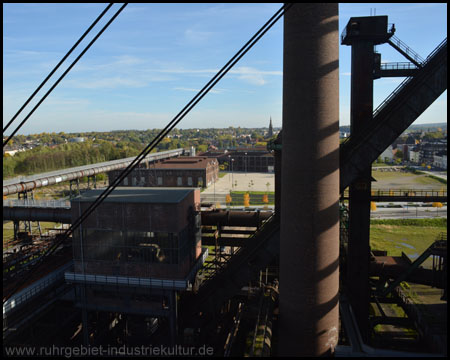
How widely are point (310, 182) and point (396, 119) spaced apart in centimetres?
511

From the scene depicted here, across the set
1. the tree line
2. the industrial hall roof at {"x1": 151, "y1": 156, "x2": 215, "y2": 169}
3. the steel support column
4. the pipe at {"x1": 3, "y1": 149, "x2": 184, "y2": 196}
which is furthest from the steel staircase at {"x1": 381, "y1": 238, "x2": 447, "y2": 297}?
the tree line

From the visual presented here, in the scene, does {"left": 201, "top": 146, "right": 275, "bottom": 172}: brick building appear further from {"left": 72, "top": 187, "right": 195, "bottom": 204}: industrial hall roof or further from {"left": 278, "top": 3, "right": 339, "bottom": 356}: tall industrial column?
{"left": 278, "top": 3, "right": 339, "bottom": 356}: tall industrial column

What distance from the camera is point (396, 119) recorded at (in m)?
12.6

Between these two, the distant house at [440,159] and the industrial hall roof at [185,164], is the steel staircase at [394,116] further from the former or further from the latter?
the distant house at [440,159]

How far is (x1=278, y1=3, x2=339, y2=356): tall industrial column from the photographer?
9.99m

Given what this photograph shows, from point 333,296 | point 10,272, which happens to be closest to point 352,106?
point 333,296

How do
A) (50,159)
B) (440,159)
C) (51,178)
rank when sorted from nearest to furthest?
(51,178) < (440,159) < (50,159)

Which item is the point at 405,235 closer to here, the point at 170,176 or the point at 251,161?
the point at 170,176

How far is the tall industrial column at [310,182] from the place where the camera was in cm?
999

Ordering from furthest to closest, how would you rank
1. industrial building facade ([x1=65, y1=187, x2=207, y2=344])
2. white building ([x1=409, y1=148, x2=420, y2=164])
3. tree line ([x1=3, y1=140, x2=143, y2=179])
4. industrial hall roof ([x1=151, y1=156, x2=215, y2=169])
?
white building ([x1=409, y1=148, x2=420, y2=164]) < tree line ([x1=3, y1=140, x2=143, y2=179]) < industrial hall roof ([x1=151, y1=156, x2=215, y2=169]) < industrial building facade ([x1=65, y1=187, x2=207, y2=344])

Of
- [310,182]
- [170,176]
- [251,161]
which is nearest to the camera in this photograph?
[310,182]

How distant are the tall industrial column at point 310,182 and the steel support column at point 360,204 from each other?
177 inches

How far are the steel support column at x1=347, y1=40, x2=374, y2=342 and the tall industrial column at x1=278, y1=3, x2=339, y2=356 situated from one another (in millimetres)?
4498

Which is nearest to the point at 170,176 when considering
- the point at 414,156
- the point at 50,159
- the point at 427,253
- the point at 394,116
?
the point at 50,159
